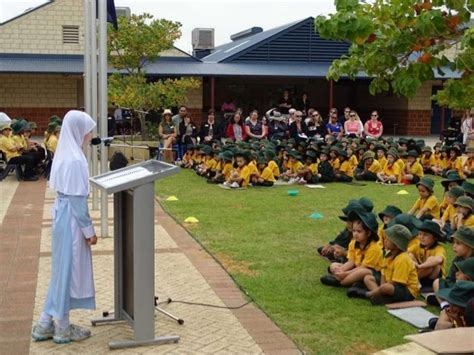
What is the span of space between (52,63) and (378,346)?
25.2 meters

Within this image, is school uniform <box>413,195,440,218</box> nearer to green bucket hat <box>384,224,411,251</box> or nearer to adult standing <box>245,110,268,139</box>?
green bucket hat <box>384,224,411,251</box>

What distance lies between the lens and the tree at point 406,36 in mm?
6828

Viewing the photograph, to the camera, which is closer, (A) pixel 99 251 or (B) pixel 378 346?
(B) pixel 378 346

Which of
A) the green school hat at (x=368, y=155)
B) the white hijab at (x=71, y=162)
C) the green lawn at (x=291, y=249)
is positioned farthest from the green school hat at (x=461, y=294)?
the green school hat at (x=368, y=155)

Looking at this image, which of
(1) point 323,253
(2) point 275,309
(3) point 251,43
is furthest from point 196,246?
(3) point 251,43

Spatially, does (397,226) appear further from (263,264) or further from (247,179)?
(247,179)

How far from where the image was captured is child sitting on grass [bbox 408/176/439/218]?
9930 mm

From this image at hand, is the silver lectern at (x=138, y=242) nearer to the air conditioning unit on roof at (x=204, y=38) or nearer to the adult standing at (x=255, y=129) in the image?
the adult standing at (x=255, y=129)

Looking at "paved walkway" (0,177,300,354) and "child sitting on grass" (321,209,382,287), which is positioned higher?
"child sitting on grass" (321,209,382,287)

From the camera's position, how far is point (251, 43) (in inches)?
1272

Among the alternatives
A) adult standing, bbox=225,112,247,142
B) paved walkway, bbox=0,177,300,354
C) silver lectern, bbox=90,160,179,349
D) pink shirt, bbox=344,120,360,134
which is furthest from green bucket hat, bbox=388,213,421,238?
pink shirt, bbox=344,120,360,134

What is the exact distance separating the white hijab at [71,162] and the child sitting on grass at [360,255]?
2.96 metres

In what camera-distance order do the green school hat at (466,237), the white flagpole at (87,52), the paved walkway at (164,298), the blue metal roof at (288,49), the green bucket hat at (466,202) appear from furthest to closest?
the blue metal roof at (288,49)
the white flagpole at (87,52)
the green bucket hat at (466,202)
the green school hat at (466,237)
the paved walkway at (164,298)

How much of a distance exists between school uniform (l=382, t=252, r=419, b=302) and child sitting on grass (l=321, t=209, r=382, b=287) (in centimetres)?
26
